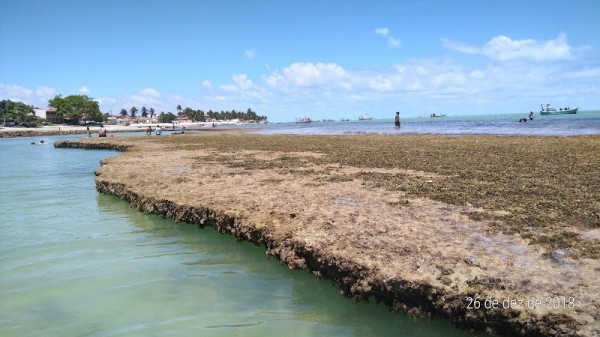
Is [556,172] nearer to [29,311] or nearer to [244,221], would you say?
[244,221]

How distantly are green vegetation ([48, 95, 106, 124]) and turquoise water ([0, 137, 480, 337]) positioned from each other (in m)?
139

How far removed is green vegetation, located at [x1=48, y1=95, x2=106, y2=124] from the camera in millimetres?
130500

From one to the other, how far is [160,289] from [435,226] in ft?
14.1

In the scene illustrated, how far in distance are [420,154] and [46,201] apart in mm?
13436

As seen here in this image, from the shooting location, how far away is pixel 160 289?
618cm

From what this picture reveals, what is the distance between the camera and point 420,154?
16.9 m

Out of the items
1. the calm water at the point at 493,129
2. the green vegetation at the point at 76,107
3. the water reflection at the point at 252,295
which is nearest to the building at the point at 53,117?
the green vegetation at the point at 76,107

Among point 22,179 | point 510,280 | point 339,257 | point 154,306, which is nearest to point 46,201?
point 22,179

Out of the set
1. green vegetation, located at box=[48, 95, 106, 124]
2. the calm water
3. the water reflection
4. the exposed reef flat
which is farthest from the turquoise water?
green vegetation, located at box=[48, 95, 106, 124]

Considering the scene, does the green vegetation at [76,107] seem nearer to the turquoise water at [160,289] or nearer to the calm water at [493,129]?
the calm water at [493,129]

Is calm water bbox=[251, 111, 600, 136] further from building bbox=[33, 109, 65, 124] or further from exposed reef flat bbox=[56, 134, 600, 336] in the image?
building bbox=[33, 109, 65, 124]

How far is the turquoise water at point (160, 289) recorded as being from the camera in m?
5.02

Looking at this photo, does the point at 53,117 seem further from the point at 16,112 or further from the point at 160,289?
the point at 160,289

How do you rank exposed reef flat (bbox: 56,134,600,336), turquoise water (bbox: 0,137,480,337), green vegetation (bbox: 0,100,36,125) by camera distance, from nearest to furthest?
exposed reef flat (bbox: 56,134,600,336) → turquoise water (bbox: 0,137,480,337) → green vegetation (bbox: 0,100,36,125)
